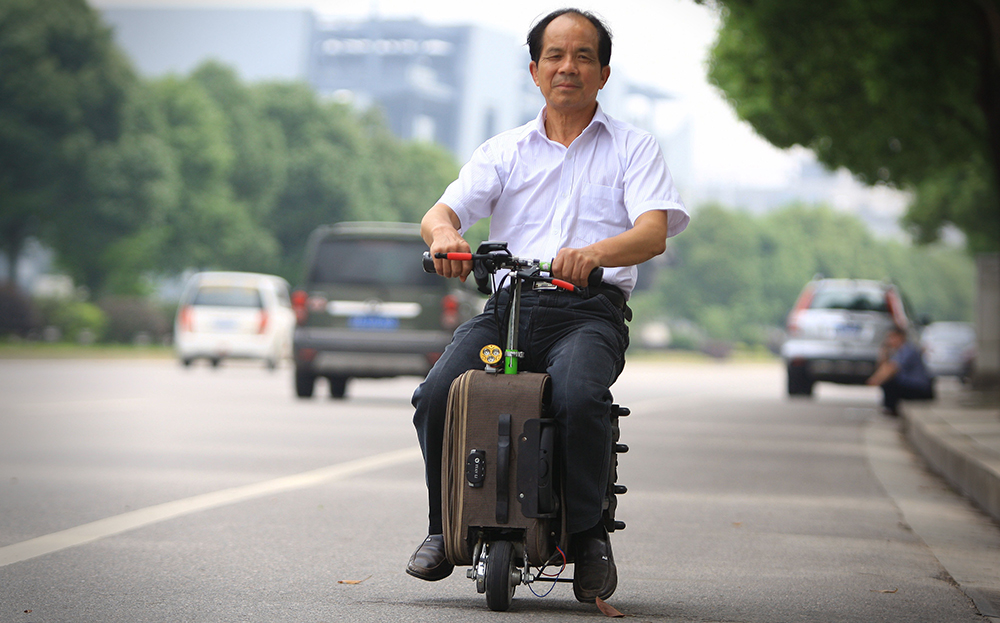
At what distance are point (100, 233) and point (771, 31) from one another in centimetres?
3186

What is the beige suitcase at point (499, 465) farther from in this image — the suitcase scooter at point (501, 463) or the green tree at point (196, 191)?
the green tree at point (196, 191)

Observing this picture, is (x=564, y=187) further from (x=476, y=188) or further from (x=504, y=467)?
(x=504, y=467)

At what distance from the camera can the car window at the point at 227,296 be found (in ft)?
90.3

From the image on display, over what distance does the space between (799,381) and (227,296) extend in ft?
35.2

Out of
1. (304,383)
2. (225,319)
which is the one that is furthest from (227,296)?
(304,383)

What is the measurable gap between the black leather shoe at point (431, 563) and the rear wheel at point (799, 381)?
724 inches

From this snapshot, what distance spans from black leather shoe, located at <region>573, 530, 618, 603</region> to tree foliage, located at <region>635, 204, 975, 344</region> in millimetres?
79650

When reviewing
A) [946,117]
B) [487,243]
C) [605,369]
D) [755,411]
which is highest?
[946,117]

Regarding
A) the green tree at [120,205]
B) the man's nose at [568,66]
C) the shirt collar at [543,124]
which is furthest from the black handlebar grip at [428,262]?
the green tree at [120,205]

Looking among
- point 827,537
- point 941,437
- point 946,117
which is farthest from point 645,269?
point 827,537

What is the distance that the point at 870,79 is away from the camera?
58.1ft

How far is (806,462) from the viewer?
38.1 ft

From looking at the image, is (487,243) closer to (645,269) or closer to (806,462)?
(806,462)

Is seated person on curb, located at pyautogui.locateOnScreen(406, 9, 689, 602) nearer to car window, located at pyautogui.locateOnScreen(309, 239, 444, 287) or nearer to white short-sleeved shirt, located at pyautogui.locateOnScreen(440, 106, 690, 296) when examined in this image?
white short-sleeved shirt, located at pyautogui.locateOnScreen(440, 106, 690, 296)
